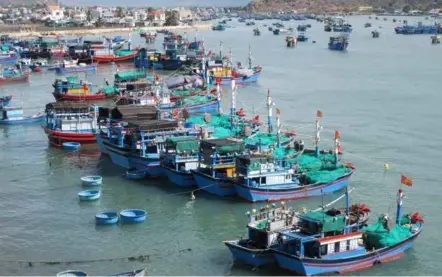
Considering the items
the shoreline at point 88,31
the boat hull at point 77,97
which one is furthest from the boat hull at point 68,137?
the shoreline at point 88,31

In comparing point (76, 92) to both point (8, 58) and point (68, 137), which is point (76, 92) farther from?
point (8, 58)

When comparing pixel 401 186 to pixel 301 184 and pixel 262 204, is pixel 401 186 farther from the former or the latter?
pixel 262 204

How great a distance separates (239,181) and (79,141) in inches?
470

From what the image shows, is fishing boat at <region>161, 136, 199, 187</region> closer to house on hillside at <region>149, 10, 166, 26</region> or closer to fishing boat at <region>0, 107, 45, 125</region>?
fishing boat at <region>0, 107, 45, 125</region>

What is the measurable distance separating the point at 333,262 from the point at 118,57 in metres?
55.0

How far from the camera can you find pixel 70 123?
33312mm

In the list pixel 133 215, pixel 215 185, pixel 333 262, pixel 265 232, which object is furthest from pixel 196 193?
pixel 333 262

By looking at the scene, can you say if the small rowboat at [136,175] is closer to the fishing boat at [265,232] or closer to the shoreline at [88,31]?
the fishing boat at [265,232]

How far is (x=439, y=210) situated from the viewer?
2311 centimetres

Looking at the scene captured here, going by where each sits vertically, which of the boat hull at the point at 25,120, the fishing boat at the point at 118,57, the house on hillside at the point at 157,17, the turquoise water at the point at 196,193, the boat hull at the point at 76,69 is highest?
the house on hillside at the point at 157,17

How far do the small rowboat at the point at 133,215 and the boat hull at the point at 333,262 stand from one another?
572 centimetres

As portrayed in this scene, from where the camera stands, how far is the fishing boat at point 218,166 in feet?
79.9

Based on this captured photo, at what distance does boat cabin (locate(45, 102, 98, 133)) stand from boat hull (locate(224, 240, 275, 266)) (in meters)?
16.7

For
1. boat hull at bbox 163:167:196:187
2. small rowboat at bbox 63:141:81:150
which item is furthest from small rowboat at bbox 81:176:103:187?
small rowboat at bbox 63:141:81:150
